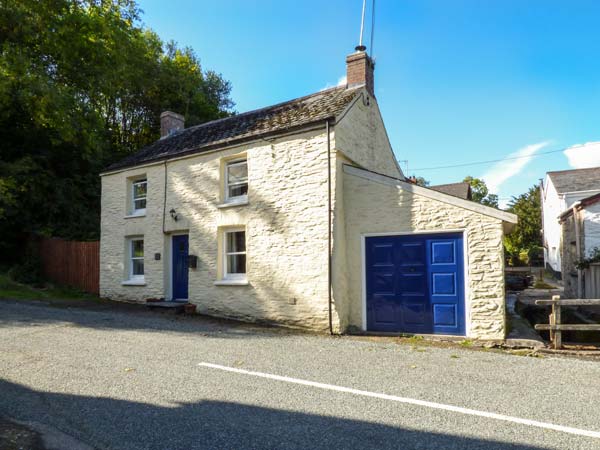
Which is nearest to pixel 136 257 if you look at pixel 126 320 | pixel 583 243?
pixel 126 320

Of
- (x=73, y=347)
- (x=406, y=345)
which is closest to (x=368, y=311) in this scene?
(x=406, y=345)

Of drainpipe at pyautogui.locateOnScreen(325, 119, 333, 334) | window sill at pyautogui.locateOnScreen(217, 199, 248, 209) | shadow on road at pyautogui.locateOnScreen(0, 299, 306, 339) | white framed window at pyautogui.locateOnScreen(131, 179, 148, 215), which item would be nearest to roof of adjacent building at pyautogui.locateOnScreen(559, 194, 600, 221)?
drainpipe at pyautogui.locateOnScreen(325, 119, 333, 334)

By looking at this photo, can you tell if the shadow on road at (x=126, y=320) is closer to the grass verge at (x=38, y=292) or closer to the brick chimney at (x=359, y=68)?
the grass verge at (x=38, y=292)

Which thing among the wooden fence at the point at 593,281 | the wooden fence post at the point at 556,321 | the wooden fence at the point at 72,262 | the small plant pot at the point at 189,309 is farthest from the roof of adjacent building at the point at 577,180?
the wooden fence at the point at 72,262

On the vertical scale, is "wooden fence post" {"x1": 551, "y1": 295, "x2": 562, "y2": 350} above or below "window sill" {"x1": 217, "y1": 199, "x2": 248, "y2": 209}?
below

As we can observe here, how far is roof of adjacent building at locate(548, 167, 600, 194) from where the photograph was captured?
87.0 ft

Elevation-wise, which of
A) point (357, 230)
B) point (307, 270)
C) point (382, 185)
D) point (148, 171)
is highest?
point (148, 171)

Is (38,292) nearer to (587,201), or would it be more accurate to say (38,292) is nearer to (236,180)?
(236,180)

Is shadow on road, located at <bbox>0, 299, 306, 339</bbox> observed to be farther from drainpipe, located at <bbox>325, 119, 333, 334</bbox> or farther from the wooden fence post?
the wooden fence post

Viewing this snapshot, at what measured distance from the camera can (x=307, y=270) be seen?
10.4 m

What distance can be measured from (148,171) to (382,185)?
8769 mm

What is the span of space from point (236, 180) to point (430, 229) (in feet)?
19.9

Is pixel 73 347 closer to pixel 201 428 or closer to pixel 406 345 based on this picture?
pixel 201 428

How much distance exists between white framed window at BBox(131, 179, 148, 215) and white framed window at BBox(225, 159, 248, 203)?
413 centimetres
